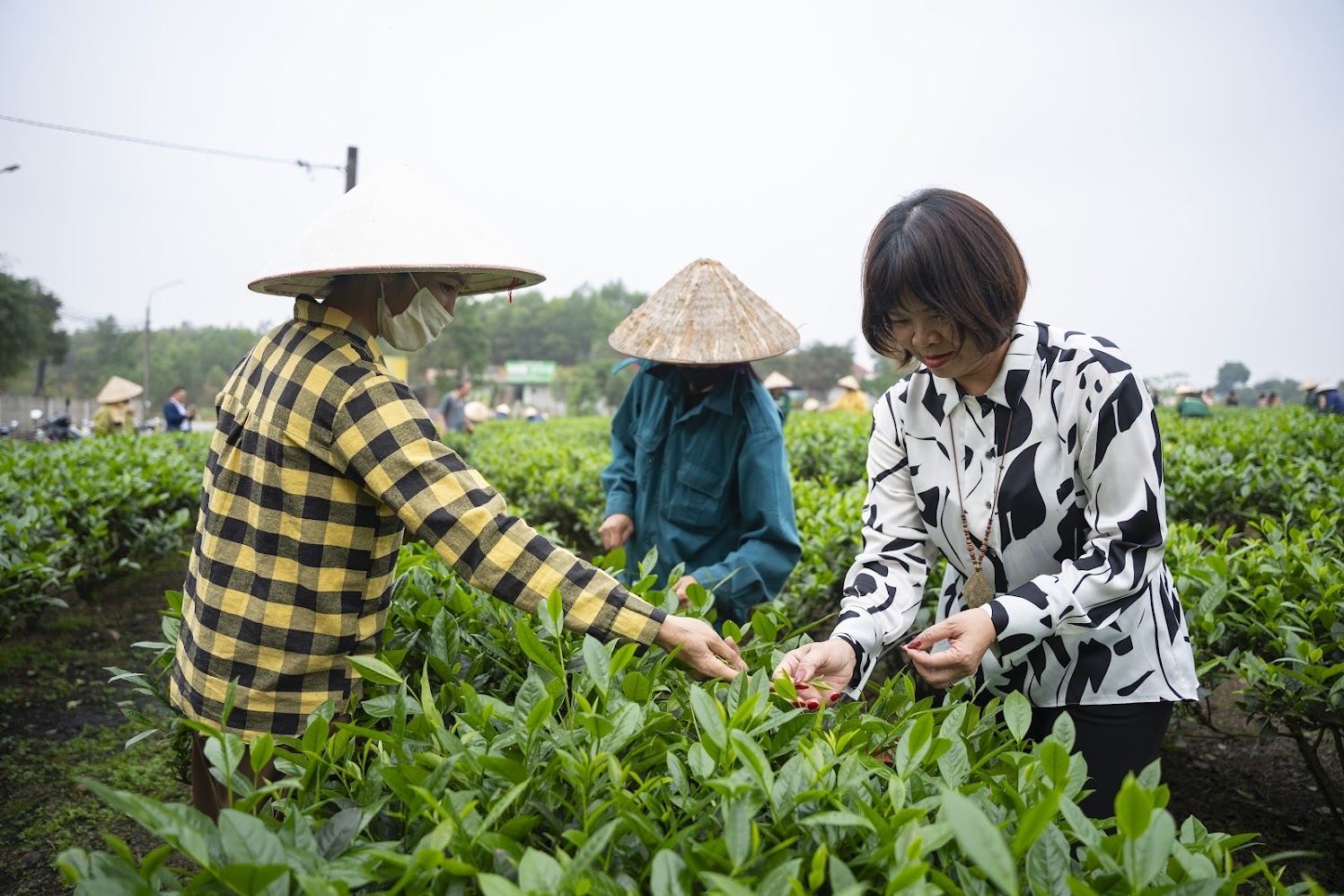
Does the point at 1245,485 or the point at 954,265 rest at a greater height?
the point at 954,265

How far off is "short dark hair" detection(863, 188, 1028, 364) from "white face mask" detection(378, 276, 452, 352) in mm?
907

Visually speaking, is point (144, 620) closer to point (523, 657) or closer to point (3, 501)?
point (3, 501)

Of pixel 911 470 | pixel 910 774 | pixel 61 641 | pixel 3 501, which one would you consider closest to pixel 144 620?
pixel 61 641

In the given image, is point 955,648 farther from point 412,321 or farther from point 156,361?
point 156,361

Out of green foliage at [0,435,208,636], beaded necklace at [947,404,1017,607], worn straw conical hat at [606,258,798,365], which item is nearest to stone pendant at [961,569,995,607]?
beaded necklace at [947,404,1017,607]

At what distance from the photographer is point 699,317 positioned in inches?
113

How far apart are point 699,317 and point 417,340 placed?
1.20m

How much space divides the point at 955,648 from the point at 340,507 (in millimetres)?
1166

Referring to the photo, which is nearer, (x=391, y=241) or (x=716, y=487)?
(x=391, y=241)

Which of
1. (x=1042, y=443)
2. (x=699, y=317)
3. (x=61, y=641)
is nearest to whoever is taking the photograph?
(x=1042, y=443)

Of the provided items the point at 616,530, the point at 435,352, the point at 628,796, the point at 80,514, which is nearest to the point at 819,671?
the point at 628,796

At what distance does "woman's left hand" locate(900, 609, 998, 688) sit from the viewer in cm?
164

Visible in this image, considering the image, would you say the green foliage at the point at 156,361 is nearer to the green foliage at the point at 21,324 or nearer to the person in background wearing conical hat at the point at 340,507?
the green foliage at the point at 21,324

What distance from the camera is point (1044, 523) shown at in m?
1.80
